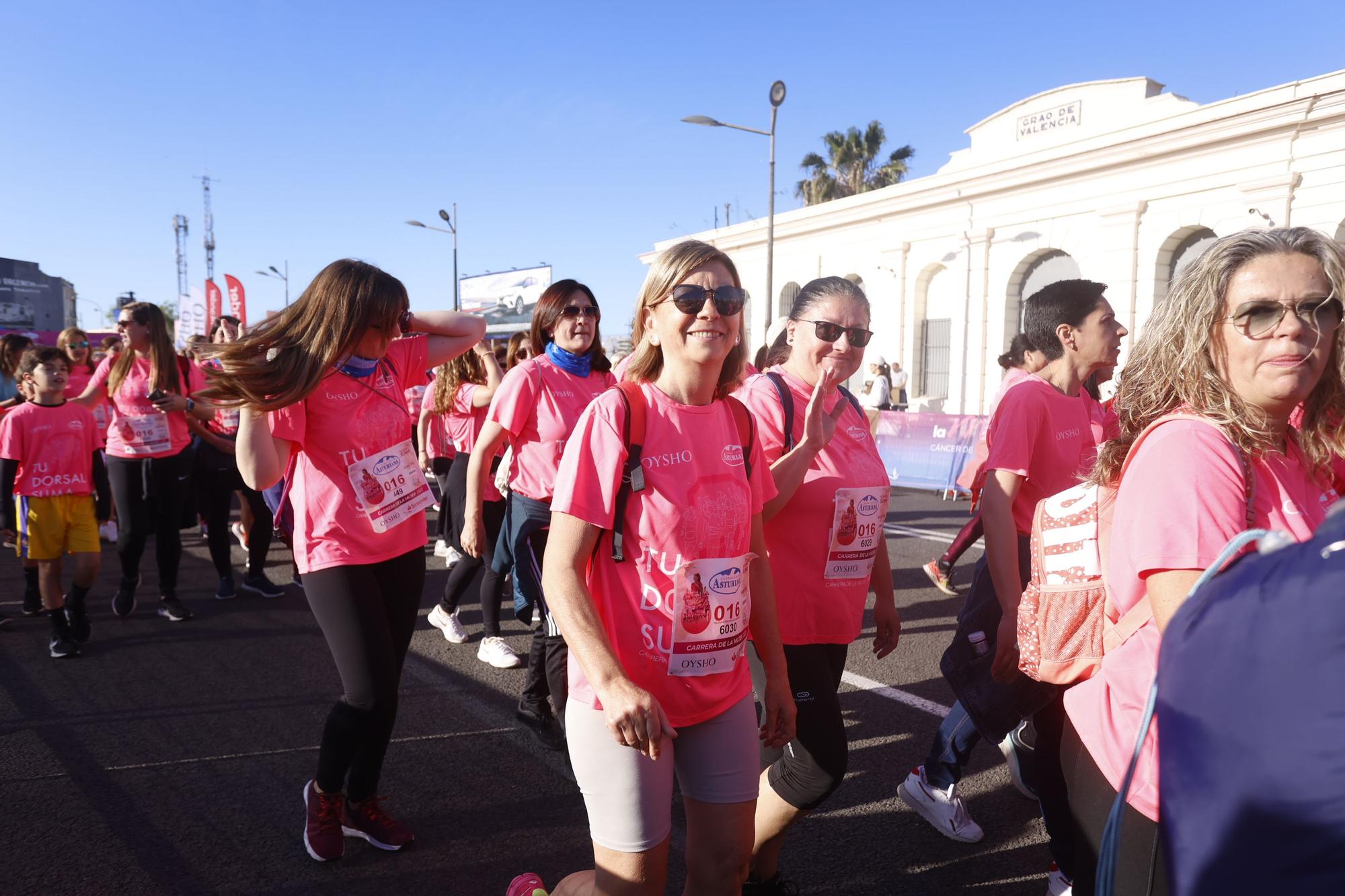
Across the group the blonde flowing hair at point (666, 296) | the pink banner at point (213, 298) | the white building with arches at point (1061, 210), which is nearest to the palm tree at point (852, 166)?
the white building with arches at point (1061, 210)

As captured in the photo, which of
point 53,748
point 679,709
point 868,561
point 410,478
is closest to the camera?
point 679,709

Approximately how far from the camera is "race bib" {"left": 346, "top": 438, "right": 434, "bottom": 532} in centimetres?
298

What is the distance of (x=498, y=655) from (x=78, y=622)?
2578 mm

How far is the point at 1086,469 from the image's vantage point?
9.77 ft

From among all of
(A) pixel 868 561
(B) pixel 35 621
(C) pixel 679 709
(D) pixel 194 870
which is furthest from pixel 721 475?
(B) pixel 35 621

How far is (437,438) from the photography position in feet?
24.2

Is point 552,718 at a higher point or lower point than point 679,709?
lower

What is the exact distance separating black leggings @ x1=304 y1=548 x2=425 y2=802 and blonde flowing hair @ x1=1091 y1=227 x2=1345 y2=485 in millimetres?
2253

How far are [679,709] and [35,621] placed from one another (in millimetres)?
5790

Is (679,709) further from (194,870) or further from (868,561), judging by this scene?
(194,870)

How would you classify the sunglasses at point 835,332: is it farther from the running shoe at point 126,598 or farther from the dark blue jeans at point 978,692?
the running shoe at point 126,598

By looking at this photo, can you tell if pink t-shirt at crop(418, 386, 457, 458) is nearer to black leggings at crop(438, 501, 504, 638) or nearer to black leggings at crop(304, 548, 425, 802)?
black leggings at crop(438, 501, 504, 638)

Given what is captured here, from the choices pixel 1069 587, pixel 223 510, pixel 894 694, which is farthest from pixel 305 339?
pixel 223 510

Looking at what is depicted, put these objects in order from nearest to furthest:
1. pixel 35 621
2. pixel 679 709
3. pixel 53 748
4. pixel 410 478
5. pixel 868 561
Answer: pixel 679 709 → pixel 868 561 → pixel 410 478 → pixel 53 748 → pixel 35 621
